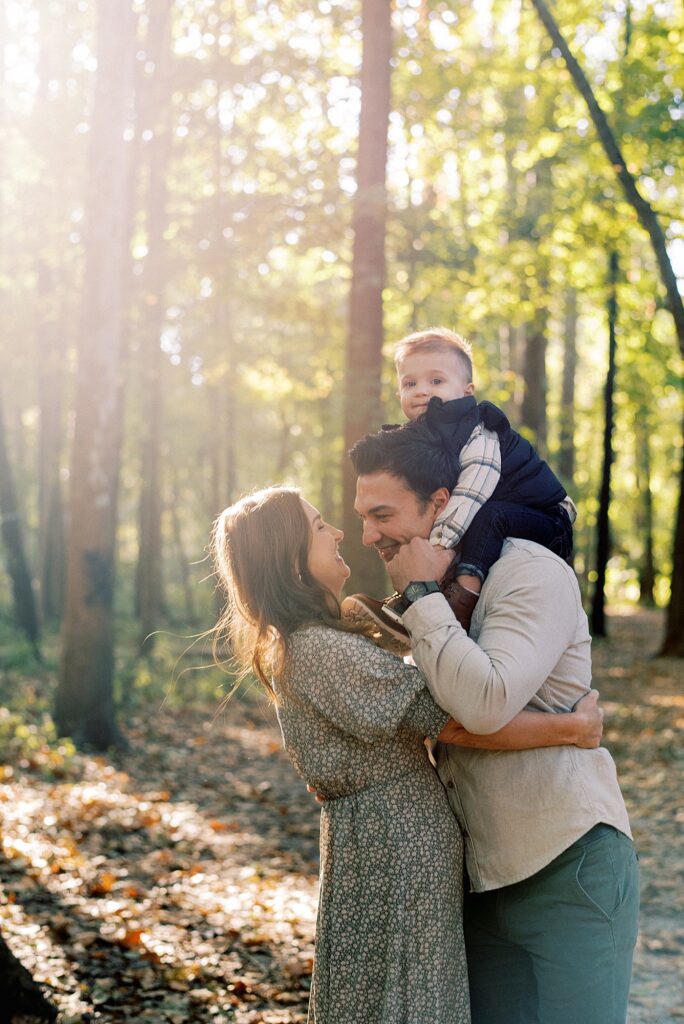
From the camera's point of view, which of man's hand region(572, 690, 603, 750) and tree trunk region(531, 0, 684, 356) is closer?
man's hand region(572, 690, 603, 750)

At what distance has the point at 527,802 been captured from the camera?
2922mm

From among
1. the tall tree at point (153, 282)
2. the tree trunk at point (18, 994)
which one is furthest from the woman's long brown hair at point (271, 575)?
the tall tree at point (153, 282)

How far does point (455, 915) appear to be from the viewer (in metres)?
2.98

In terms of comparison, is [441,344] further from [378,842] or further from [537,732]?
[378,842]

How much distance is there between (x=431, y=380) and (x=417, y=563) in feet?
4.75

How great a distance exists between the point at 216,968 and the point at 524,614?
371cm

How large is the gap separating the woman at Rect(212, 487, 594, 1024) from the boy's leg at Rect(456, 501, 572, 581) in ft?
1.29

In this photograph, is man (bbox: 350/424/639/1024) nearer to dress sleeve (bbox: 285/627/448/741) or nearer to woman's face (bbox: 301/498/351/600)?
dress sleeve (bbox: 285/627/448/741)

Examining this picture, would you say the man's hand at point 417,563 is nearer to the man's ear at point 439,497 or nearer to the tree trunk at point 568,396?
the man's ear at point 439,497

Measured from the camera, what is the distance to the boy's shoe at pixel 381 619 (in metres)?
3.06

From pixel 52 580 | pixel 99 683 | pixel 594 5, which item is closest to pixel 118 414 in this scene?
pixel 99 683

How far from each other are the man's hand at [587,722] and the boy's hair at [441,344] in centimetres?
176

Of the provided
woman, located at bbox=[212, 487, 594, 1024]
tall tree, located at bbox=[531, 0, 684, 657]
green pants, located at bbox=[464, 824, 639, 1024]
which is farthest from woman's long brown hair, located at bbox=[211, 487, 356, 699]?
tall tree, located at bbox=[531, 0, 684, 657]

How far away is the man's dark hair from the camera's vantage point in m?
3.18
